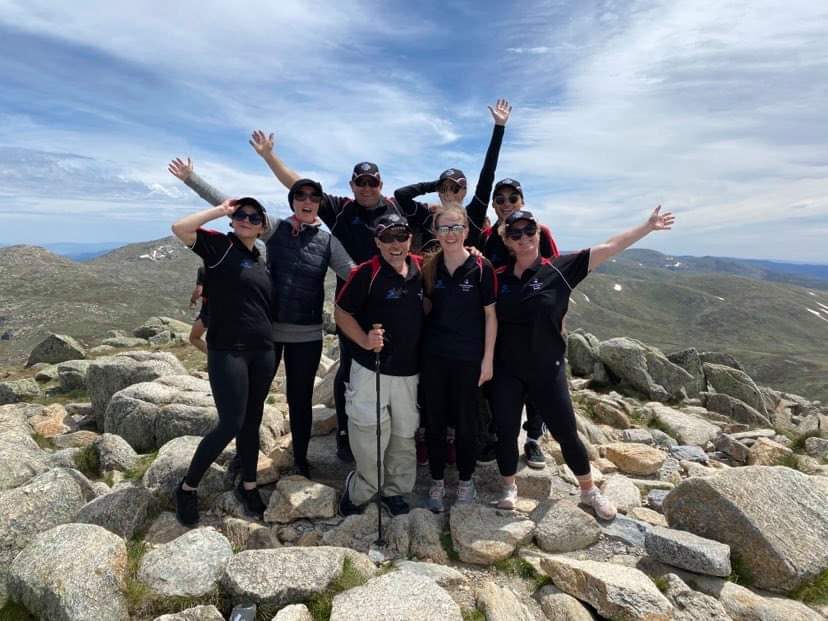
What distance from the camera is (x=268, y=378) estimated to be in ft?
27.6

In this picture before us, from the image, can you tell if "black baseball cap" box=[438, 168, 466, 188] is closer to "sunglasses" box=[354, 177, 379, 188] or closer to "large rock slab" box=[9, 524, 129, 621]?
"sunglasses" box=[354, 177, 379, 188]

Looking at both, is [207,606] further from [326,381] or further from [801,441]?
[801,441]

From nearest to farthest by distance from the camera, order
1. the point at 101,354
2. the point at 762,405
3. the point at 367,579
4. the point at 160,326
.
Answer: the point at 367,579 → the point at 762,405 → the point at 101,354 → the point at 160,326

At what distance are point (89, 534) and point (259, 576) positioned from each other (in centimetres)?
265

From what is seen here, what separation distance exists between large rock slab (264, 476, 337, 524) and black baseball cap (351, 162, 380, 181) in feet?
19.1

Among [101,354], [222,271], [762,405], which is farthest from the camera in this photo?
[101,354]

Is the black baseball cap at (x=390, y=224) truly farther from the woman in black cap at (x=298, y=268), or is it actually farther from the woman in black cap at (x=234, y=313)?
the woman in black cap at (x=234, y=313)

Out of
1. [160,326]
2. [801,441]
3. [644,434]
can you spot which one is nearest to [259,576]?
[644,434]

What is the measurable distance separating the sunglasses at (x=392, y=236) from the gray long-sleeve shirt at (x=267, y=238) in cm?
111

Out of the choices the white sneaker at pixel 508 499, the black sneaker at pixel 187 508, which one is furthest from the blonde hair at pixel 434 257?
the black sneaker at pixel 187 508

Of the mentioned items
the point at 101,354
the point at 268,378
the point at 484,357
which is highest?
the point at 484,357

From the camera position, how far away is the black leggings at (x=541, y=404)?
330 inches

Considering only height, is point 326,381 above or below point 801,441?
above

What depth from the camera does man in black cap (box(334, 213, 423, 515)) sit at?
27.1 ft
